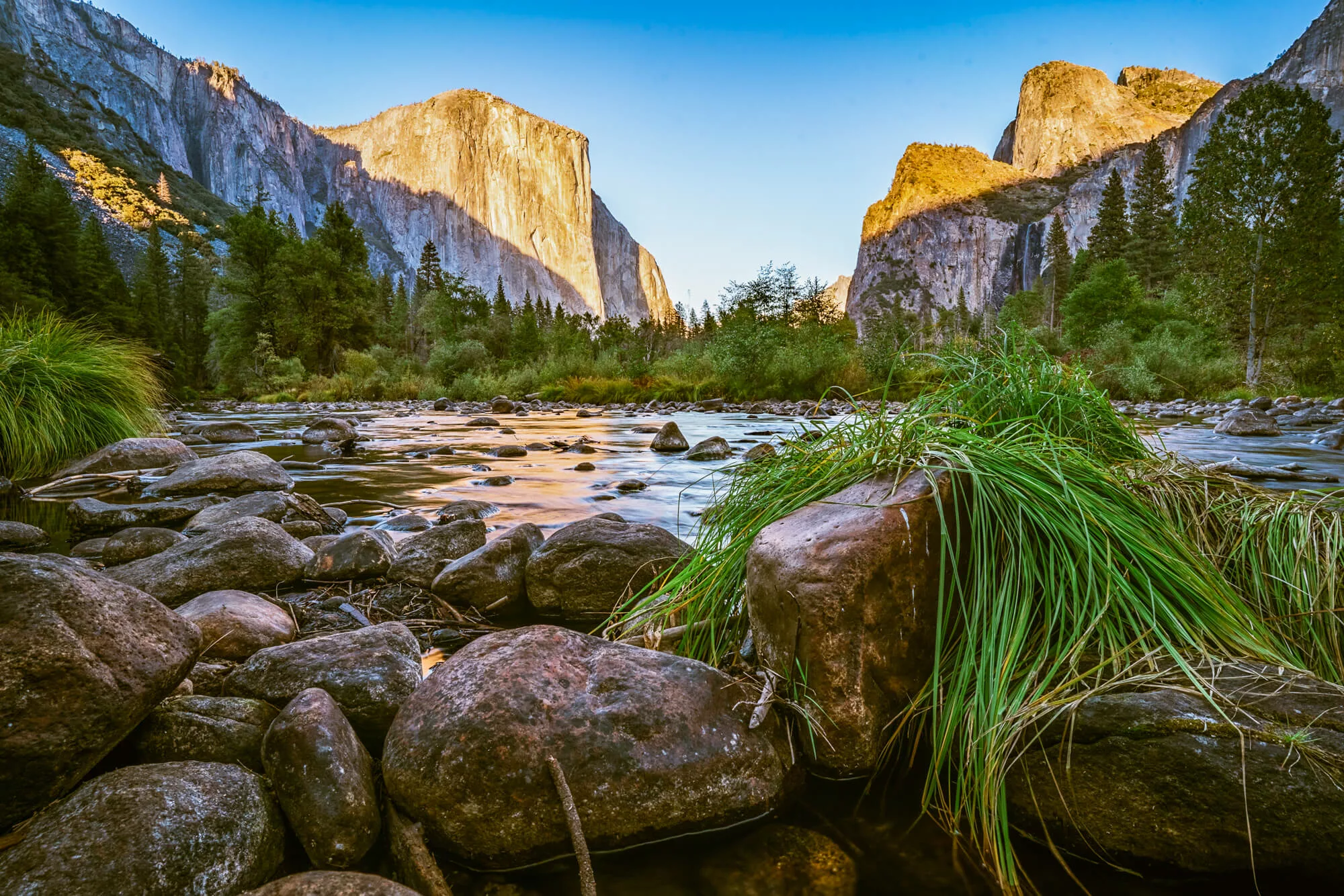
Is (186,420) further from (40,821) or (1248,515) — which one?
(1248,515)

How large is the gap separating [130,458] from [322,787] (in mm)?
7272

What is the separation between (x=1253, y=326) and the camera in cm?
1817

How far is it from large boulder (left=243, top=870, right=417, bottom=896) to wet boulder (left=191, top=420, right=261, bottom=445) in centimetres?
1278

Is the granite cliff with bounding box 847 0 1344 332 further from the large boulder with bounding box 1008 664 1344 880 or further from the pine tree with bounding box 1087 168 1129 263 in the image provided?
the large boulder with bounding box 1008 664 1344 880

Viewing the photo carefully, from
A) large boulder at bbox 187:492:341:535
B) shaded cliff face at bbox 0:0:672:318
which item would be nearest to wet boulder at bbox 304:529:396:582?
large boulder at bbox 187:492:341:535

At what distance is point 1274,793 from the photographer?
115 centimetres

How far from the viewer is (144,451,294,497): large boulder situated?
18.6ft

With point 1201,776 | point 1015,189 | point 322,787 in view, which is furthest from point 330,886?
point 1015,189

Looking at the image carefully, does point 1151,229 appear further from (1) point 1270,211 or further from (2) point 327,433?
(2) point 327,433

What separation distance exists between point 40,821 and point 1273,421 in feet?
53.3

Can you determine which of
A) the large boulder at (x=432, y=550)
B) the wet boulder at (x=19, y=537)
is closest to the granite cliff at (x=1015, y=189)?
the large boulder at (x=432, y=550)

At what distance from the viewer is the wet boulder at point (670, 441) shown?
9.55 m

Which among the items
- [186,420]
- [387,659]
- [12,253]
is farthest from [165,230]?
[387,659]

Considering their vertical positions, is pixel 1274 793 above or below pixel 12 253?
below
